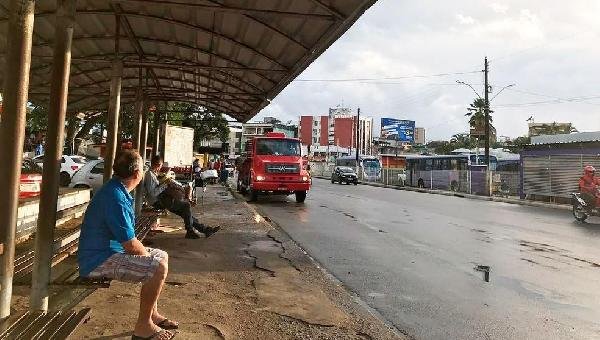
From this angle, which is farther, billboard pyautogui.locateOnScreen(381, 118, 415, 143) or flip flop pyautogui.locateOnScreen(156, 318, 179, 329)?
billboard pyautogui.locateOnScreen(381, 118, 415, 143)

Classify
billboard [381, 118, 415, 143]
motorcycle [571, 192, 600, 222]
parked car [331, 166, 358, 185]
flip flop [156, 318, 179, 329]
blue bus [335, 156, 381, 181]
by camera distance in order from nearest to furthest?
flip flop [156, 318, 179, 329], motorcycle [571, 192, 600, 222], parked car [331, 166, 358, 185], blue bus [335, 156, 381, 181], billboard [381, 118, 415, 143]

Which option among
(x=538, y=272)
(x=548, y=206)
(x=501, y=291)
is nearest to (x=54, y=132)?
(x=501, y=291)

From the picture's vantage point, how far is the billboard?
66.2 m

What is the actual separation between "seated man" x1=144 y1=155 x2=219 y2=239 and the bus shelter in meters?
0.96

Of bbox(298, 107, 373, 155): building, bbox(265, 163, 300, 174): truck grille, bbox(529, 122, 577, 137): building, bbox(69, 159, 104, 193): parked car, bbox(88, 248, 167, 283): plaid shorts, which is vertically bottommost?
bbox(88, 248, 167, 283): plaid shorts

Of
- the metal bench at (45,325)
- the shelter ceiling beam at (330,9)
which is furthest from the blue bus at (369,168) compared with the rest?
the metal bench at (45,325)

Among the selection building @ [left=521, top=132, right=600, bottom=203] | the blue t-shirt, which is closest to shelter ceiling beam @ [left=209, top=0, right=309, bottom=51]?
the blue t-shirt

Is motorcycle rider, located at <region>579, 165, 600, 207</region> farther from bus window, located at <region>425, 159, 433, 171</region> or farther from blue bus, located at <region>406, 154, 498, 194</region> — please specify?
bus window, located at <region>425, 159, 433, 171</region>

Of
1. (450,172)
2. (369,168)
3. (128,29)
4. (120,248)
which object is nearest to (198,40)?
(128,29)

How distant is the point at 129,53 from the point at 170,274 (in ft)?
17.3

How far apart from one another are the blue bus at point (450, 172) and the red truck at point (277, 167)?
17346 millimetres

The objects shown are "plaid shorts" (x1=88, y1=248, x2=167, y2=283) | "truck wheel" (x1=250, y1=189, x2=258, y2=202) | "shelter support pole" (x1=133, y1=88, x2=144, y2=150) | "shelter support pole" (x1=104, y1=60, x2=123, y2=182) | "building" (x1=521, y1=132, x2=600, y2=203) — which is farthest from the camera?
"building" (x1=521, y1=132, x2=600, y2=203)

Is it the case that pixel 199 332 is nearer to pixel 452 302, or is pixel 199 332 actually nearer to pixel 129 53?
pixel 452 302

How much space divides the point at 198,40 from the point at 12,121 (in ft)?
17.5
